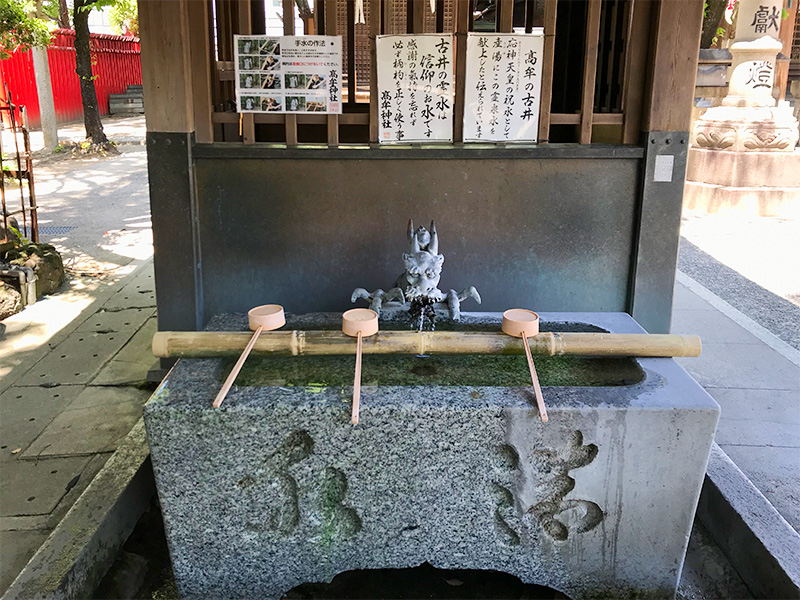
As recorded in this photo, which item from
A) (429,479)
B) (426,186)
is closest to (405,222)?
(426,186)

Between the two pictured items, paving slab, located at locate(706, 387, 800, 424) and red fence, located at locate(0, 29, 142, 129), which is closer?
paving slab, located at locate(706, 387, 800, 424)

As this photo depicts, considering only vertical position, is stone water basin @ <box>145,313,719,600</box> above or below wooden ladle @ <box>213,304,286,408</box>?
below

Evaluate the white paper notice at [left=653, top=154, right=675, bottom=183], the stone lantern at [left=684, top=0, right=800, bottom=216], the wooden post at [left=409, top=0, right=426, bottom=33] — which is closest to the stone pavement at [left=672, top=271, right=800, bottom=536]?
the white paper notice at [left=653, top=154, right=675, bottom=183]

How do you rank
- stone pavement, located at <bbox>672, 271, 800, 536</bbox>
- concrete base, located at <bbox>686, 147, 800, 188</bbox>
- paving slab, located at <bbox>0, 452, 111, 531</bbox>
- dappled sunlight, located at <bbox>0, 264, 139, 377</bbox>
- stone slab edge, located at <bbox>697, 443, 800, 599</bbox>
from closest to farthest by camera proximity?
stone slab edge, located at <bbox>697, 443, 800, 599</bbox>
paving slab, located at <bbox>0, 452, 111, 531</bbox>
stone pavement, located at <bbox>672, 271, 800, 536</bbox>
dappled sunlight, located at <bbox>0, 264, 139, 377</bbox>
concrete base, located at <bbox>686, 147, 800, 188</bbox>

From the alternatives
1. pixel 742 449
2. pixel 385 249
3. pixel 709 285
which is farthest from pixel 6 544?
pixel 709 285

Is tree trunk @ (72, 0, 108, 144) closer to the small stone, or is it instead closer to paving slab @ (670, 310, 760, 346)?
the small stone

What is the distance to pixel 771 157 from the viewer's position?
441 inches

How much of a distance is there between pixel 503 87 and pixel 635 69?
0.88 m

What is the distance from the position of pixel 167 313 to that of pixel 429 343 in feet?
7.74

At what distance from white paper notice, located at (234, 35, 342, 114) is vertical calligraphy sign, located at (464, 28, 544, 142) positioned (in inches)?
33.6

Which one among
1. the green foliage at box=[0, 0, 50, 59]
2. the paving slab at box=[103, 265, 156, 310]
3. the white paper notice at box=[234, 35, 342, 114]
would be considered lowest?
the paving slab at box=[103, 265, 156, 310]

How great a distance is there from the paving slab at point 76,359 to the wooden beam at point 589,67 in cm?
396

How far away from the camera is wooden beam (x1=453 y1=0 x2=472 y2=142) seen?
162 inches

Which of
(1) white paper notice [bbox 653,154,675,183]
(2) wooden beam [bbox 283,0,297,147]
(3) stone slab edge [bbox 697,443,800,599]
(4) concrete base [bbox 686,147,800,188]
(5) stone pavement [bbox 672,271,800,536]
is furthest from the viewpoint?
Result: (4) concrete base [bbox 686,147,800,188]
